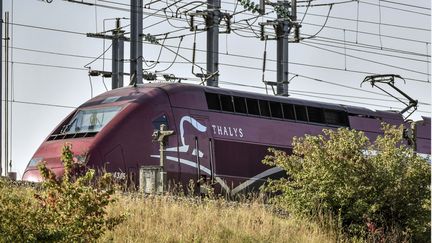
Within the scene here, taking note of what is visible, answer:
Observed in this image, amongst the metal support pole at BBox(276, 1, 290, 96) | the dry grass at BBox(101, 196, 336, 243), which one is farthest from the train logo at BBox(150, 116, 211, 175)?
the metal support pole at BBox(276, 1, 290, 96)

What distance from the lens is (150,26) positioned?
1521 inches

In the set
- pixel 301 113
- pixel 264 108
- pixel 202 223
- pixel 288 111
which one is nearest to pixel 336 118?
pixel 301 113

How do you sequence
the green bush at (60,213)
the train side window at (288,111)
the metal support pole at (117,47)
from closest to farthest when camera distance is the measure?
the green bush at (60,213) < the train side window at (288,111) < the metal support pole at (117,47)

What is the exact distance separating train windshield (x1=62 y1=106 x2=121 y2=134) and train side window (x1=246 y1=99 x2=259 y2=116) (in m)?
3.95

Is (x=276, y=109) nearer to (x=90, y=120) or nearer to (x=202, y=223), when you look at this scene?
(x=90, y=120)

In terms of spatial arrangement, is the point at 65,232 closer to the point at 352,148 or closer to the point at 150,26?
the point at 352,148

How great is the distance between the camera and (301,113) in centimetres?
2800

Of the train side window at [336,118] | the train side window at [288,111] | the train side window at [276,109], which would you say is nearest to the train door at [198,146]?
the train side window at [276,109]

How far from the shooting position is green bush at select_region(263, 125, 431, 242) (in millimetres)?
18906

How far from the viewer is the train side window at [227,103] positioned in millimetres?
25906

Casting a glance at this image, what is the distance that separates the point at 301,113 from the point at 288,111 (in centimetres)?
60

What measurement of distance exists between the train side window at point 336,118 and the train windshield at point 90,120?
7.28m

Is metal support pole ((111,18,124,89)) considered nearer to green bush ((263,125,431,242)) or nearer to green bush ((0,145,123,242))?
green bush ((263,125,431,242))

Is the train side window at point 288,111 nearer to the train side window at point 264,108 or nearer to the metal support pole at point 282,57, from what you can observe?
the train side window at point 264,108
